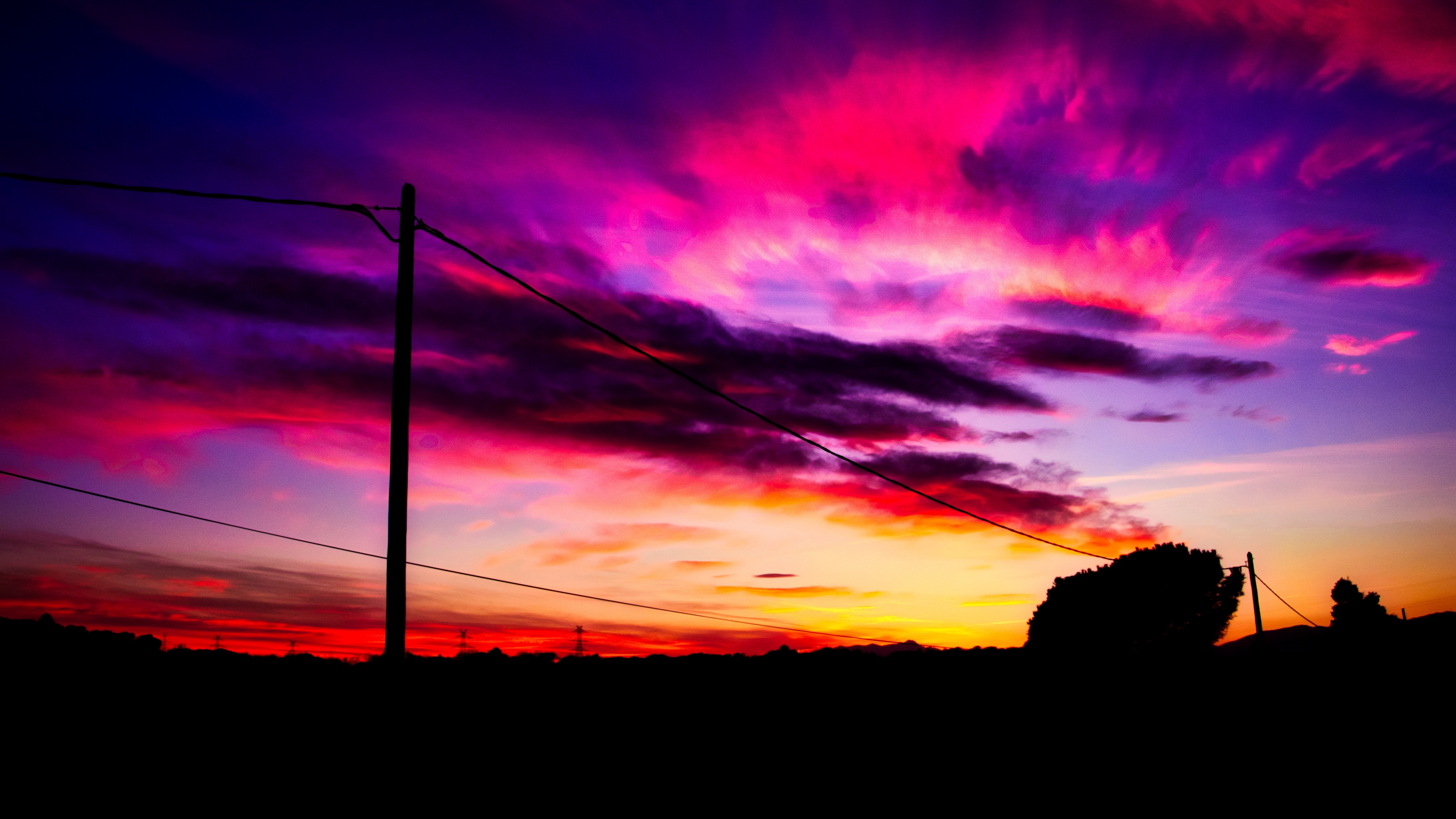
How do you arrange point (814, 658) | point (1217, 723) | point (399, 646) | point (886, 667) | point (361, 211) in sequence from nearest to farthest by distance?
point (399, 646), point (361, 211), point (1217, 723), point (886, 667), point (814, 658)

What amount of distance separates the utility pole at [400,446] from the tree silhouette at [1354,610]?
106m

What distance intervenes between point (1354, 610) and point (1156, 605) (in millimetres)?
45163

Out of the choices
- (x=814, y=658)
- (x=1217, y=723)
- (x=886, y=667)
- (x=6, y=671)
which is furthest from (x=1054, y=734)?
(x=6, y=671)

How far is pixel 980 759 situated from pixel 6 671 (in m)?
12.8

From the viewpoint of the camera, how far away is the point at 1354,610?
305 ft

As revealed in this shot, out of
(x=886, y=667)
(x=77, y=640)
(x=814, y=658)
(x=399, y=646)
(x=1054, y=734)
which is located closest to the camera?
(x=399, y=646)

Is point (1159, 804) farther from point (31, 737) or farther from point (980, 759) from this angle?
point (31, 737)

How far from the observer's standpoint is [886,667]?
1972cm

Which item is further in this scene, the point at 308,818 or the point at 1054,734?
the point at 1054,734

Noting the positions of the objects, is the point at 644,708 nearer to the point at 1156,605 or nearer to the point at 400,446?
the point at 400,446

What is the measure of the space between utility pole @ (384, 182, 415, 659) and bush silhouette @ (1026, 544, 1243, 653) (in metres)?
65.2

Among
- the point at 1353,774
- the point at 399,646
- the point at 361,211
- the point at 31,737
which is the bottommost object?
the point at 1353,774

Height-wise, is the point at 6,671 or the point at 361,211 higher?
the point at 361,211

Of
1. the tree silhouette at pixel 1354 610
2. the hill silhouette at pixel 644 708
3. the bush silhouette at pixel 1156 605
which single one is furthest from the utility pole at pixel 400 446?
the tree silhouette at pixel 1354 610
